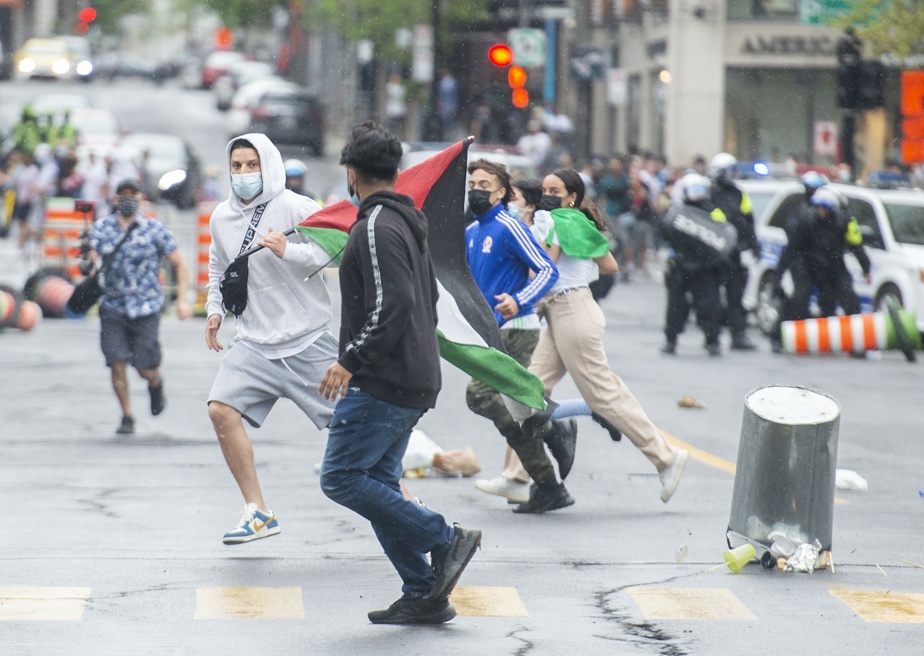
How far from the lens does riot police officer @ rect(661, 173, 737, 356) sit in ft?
56.0

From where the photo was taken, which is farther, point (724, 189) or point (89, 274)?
point (724, 189)

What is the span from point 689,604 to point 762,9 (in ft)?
110

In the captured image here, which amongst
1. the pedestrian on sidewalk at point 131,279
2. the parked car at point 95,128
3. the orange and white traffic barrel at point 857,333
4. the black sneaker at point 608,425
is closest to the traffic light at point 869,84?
the orange and white traffic barrel at point 857,333

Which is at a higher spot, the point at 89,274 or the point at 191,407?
the point at 89,274

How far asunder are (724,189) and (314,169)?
92.6ft

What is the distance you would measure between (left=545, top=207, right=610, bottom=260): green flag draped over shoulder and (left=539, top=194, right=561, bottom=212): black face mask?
3.9 inches

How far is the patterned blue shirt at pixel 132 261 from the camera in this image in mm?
11234

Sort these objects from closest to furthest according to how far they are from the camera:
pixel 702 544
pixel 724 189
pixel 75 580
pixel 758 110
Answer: pixel 75 580 < pixel 702 544 < pixel 724 189 < pixel 758 110

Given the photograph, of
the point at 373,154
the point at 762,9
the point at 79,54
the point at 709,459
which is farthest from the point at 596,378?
the point at 79,54

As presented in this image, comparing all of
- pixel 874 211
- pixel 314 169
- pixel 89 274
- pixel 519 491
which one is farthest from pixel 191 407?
pixel 314 169

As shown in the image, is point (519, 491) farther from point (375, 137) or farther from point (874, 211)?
point (874, 211)

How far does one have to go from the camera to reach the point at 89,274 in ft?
38.2

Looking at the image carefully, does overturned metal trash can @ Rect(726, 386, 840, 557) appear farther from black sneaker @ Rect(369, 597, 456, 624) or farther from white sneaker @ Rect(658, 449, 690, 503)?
black sneaker @ Rect(369, 597, 456, 624)

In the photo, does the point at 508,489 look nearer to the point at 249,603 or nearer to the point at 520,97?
the point at 249,603
